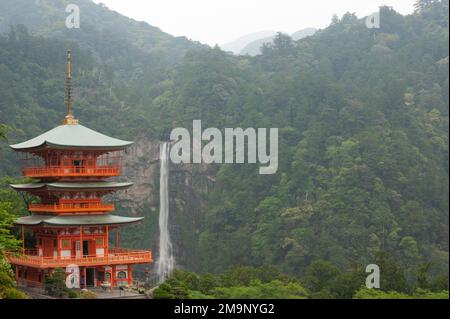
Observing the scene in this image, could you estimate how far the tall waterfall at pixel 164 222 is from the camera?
234ft

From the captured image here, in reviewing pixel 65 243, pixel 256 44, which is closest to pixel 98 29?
pixel 256 44

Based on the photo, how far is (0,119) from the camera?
72.8 metres

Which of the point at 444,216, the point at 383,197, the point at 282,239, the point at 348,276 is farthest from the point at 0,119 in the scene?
the point at 348,276

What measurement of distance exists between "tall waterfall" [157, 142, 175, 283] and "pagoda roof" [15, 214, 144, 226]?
109 feet

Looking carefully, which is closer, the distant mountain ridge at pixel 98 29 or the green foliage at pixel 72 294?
the green foliage at pixel 72 294

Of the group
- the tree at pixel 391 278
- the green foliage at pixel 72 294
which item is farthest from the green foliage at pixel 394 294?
the green foliage at pixel 72 294

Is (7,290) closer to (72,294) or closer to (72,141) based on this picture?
(72,294)

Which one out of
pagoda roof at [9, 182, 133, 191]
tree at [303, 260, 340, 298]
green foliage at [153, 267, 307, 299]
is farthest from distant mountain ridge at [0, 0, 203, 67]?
green foliage at [153, 267, 307, 299]

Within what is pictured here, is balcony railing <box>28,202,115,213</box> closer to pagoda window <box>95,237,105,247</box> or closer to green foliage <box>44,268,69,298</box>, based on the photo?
pagoda window <box>95,237,105,247</box>

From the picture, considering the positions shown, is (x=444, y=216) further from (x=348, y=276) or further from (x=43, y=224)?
(x=43, y=224)

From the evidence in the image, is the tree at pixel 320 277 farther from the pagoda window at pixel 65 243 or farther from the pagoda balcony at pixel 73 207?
the pagoda window at pixel 65 243

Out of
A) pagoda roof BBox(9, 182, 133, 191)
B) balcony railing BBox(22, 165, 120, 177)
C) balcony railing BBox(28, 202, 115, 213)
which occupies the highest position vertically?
balcony railing BBox(22, 165, 120, 177)

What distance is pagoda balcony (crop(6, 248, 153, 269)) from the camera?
3300 centimetres

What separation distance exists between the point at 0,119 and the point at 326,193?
28.7 metres
